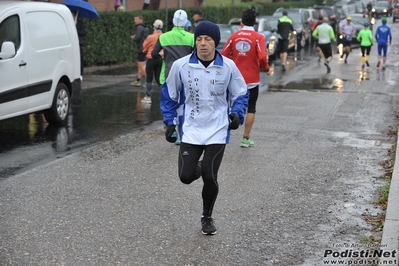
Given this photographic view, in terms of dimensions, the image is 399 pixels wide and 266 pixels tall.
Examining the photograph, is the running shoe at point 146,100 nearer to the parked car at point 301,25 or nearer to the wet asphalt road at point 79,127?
the wet asphalt road at point 79,127

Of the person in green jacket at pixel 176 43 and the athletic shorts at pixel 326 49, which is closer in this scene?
the person in green jacket at pixel 176 43

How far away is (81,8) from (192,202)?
1171 cm

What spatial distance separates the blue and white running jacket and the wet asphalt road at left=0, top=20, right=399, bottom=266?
86 cm

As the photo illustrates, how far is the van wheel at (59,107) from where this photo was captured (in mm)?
12039

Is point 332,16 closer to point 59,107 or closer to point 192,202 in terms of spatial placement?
point 59,107

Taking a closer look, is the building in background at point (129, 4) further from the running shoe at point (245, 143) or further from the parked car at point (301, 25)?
the running shoe at point (245, 143)

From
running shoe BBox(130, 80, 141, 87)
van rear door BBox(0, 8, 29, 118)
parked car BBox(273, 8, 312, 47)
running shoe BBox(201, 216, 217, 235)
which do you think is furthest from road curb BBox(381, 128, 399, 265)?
parked car BBox(273, 8, 312, 47)

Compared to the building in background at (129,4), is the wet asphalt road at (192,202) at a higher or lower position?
lower

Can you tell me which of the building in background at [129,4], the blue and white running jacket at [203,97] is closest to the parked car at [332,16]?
the building in background at [129,4]

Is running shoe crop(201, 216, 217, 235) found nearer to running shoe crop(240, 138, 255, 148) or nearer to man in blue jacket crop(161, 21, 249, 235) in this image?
man in blue jacket crop(161, 21, 249, 235)

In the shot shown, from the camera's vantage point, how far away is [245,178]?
868cm

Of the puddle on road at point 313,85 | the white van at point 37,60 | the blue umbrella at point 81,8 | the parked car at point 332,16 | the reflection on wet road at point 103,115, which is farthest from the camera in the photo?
the parked car at point 332,16

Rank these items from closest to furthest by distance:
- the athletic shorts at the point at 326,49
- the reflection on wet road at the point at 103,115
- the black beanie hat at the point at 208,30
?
the black beanie hat at the point at 208,30, the reflection on wet road at the point at 103,115, the athletic shorts at the point at 326,49

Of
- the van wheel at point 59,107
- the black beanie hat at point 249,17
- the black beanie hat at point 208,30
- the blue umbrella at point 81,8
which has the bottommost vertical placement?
the van wheel at point 59,107
